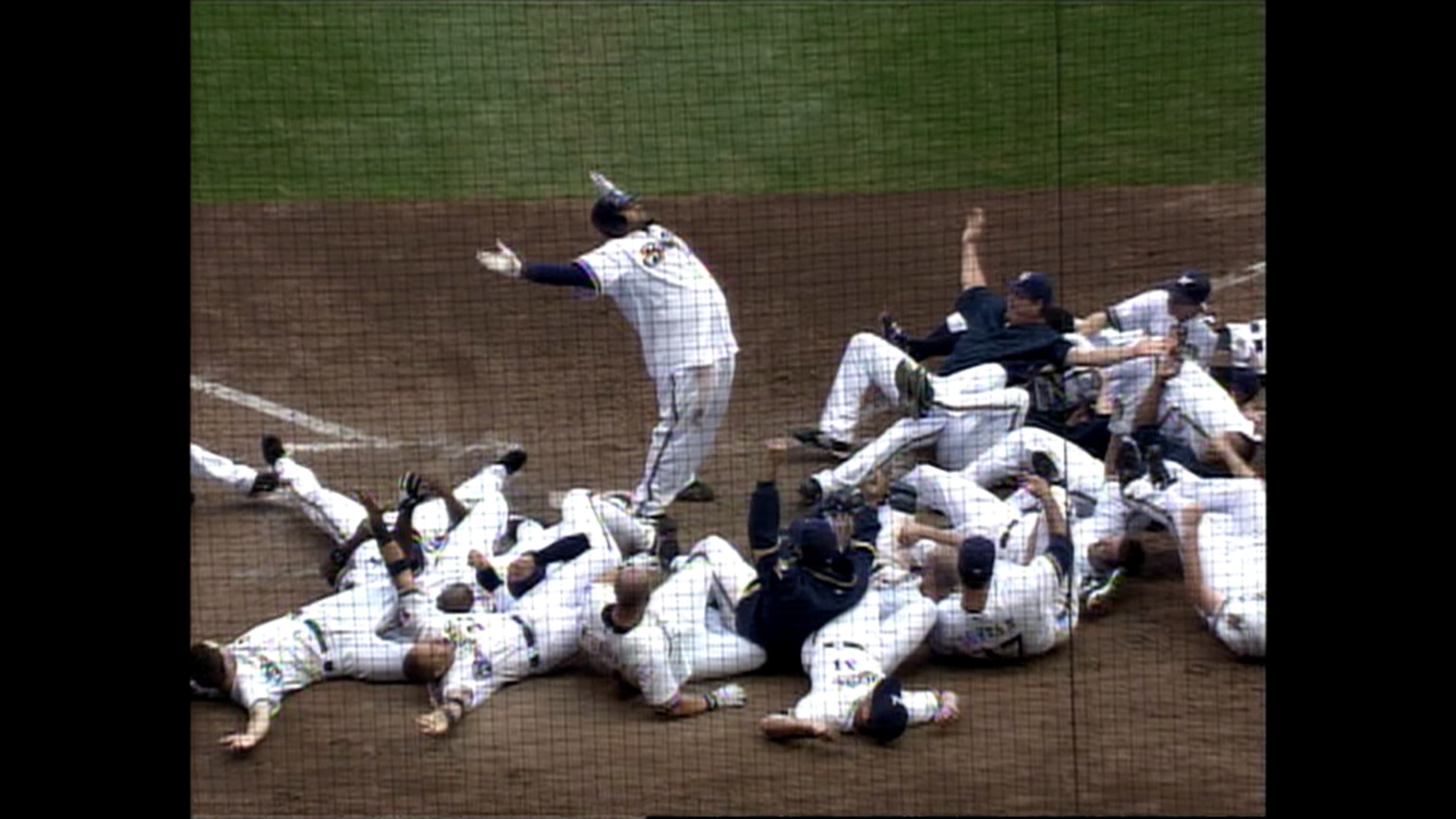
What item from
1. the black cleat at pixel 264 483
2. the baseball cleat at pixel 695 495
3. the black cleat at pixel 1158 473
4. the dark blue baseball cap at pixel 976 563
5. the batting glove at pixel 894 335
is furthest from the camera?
the batting glove at pixel 894 335

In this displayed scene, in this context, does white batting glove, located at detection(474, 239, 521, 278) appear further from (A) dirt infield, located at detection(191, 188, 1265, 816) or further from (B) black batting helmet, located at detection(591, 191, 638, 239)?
(A) dirt infield, located at detection(191, 188, 1265, 816)

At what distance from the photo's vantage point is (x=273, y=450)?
617cm

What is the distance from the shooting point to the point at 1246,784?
462cm

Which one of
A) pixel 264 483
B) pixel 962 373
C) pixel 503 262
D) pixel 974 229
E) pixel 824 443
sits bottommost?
pixel 264 483

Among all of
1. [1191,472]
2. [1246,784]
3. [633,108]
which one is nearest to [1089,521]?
[1191,472]

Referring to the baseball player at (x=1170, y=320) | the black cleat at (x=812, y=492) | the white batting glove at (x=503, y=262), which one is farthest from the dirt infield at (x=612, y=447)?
the white batting glove at (x=503, y=262)

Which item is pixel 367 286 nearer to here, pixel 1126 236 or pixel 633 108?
pixel 633 108

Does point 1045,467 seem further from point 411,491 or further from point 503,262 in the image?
point 411,491

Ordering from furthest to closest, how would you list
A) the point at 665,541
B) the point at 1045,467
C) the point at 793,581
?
1. the point at 665,541
2. the point at 1045,467
3. the point at 793,581

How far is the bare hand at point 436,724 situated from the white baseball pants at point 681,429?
5.11 ft

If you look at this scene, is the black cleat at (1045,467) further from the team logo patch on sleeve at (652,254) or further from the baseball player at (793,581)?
the team logo patch on sleeve at (652,254)

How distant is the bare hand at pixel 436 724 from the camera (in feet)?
16.0

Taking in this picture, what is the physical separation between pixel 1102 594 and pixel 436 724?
2.01m

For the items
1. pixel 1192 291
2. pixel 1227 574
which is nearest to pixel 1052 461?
pixel 1227 574
